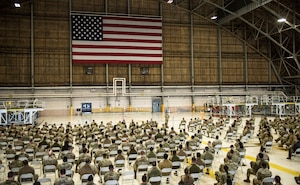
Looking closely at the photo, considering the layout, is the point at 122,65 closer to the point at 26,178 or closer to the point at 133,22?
the point at 133,22

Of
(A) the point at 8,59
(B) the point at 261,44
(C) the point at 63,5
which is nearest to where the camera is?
(A) the point at 8,59

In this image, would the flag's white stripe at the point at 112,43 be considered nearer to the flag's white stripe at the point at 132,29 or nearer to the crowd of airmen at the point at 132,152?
the flag's white stripe at the point at 132,29

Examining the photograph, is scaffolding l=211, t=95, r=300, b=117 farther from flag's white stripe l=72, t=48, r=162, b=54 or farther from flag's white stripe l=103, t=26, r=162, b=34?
flag's white stripe l=103, t=26, r=162, b=34

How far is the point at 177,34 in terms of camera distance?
148 feet

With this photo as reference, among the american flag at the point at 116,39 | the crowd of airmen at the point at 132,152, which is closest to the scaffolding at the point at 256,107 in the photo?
the american flag at the point at 116,39

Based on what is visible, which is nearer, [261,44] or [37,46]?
[37,46]

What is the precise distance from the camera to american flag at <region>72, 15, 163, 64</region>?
39250mm

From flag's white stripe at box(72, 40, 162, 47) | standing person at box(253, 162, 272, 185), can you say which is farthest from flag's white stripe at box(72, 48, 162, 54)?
standing person at box(253, 162, 272, 185)

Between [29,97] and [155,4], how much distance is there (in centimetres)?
2484

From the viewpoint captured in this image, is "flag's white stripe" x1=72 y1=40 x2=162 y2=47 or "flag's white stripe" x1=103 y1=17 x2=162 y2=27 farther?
"flag's white stripe" x1=103 y1=17 x2=162 y2=27

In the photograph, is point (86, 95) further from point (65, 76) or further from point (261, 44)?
point (261, 44)

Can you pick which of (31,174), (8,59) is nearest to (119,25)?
(8,59)

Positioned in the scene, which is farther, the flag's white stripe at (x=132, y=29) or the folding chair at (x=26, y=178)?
the flag's white stripe at (x=132, y=29)

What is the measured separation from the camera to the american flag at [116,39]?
39.2 metres
